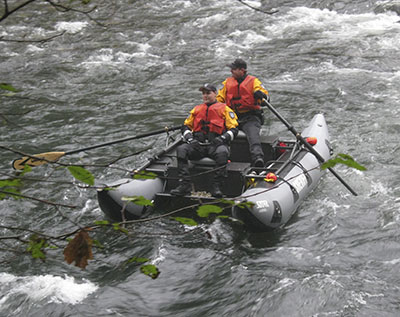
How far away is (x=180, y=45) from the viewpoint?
47.8 feet

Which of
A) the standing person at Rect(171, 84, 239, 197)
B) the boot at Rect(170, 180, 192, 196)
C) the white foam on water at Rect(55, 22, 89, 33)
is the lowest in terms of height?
the white foam on water at Rect(55, 22, 89, 33)

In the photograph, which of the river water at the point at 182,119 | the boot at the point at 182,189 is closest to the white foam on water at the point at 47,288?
the river water at the point at 182,119

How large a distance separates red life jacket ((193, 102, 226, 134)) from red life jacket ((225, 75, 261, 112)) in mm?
617

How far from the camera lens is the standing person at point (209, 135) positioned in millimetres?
7082

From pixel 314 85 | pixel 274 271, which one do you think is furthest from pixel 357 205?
pixel 314 85

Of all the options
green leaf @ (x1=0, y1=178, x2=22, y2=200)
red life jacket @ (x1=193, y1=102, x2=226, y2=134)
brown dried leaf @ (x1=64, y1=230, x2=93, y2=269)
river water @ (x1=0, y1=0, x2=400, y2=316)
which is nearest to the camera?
brown dried leaf @ (x1=64, y1=230, x2=93, y2=269)

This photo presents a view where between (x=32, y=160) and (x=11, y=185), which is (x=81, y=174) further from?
(x=32, y=160)

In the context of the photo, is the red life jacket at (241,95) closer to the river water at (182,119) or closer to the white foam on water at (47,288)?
the river water at (182,119)

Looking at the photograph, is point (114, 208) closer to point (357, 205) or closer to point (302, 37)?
point (357, 205)

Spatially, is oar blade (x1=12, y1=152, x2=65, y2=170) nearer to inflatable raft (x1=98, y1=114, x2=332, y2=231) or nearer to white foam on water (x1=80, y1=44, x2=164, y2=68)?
inflatable raft (x1=98, y1=114, x2=332, y2=231)

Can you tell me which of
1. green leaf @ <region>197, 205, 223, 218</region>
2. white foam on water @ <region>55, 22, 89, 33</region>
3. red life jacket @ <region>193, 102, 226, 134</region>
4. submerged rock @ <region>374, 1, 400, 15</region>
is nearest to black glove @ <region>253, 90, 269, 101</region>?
red life jacket @ <region>193, 102, 226, 134</region>

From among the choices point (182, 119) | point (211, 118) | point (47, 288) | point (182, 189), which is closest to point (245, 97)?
point (211, 118)

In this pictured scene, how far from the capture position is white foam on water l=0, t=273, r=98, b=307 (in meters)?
5.86

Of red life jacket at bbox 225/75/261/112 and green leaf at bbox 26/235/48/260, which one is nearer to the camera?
green leaf at bbox 26/235/48/260
